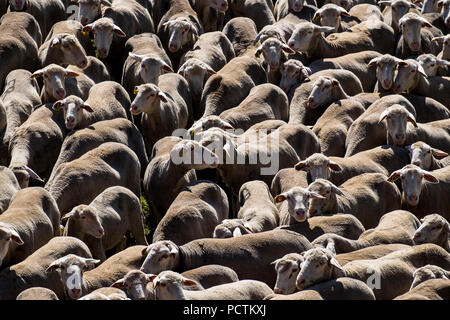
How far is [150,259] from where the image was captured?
44.9 ft

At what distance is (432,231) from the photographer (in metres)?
14.8

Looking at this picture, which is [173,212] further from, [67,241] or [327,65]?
[327,65]

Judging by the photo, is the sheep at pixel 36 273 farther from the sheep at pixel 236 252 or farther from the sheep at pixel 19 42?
the sheep at pixel 19 42

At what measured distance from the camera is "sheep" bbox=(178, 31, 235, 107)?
2020cm

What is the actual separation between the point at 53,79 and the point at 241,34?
4.71 m

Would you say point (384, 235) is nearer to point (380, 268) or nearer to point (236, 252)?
point (380, 268)

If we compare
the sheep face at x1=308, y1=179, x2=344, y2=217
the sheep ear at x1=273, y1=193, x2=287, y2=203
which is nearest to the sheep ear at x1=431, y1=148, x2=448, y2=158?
the sheep face at x1=308, y1=179, x2=344, y2=217

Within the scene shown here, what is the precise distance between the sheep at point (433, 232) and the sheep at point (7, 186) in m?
5.22

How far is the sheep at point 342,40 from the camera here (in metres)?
21.3

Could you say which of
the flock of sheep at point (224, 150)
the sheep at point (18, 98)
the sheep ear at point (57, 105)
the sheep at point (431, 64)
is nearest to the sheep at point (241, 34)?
the flock of sheep at point (224, 150)

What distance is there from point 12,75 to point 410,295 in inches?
367

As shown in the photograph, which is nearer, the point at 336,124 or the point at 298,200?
the point at 298,200

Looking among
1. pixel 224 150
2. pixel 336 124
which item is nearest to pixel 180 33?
pixel 336 124

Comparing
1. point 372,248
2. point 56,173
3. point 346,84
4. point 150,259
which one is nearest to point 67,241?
→ point 150,259
